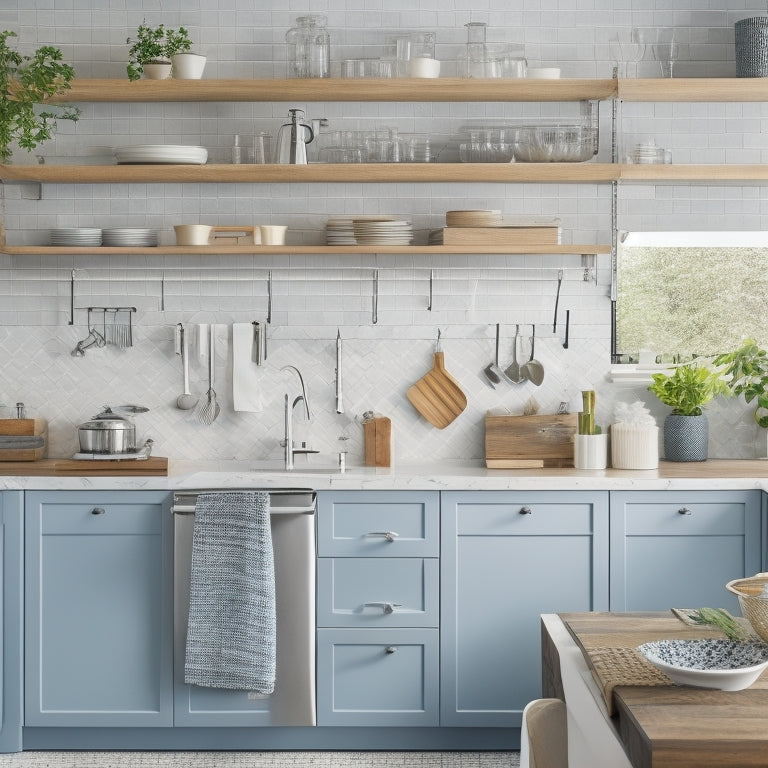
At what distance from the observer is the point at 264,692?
352 cm

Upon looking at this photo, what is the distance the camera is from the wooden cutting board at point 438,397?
4277 millimetres

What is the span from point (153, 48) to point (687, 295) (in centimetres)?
258

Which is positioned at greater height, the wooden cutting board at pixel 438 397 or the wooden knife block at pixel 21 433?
the wooden cutting board at pixel 438 397

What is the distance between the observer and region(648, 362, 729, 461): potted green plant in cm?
414

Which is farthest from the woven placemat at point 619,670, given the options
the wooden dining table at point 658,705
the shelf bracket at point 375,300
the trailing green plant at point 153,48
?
the trailing green plant at point 153,48

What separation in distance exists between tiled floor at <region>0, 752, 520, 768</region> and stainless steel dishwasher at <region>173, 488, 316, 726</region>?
0.17 meters

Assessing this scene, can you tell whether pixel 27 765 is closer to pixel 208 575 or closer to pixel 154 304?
pixel 208 575

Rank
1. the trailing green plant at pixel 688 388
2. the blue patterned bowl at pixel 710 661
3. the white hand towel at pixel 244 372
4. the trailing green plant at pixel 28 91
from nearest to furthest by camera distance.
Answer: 1. the blue patterned bowl at pixel 710 661
2. the trailing green plant at pixel 28 91
3. the trailing green plant at pixel 688 388
4. the white hand towel at pixel 244 372

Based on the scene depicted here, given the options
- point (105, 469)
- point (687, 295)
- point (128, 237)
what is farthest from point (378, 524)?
point (687, 295)

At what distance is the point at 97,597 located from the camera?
364 centimetres

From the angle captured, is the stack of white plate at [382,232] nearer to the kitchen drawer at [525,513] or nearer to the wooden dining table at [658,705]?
the kitchen drawer at [525,513]

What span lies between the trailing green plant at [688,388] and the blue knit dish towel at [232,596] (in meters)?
1.80

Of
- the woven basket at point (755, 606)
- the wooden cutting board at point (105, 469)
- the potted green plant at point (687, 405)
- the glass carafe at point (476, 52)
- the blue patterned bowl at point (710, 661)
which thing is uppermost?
the glass carafe at point (476, 52)

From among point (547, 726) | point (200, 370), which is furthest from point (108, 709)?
point (547, 726)
